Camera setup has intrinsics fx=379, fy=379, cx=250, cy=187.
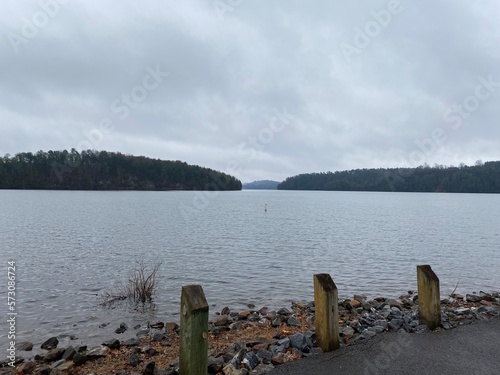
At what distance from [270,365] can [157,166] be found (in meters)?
173

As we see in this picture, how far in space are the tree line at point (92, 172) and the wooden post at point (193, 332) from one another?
165822mm

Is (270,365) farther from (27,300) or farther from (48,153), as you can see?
(48,153)

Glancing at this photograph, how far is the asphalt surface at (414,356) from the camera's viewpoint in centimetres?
592

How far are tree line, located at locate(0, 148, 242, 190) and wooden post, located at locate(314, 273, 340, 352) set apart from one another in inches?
6500

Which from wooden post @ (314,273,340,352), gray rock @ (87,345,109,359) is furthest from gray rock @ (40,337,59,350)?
wooden post @ (314,273,340,352)

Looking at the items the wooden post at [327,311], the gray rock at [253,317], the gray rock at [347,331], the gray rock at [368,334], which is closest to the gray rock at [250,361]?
the wooden post at [327,311]

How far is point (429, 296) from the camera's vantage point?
782 centimetres

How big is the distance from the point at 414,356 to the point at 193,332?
3.95 metres

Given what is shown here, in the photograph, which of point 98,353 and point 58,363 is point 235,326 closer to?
point 98,353

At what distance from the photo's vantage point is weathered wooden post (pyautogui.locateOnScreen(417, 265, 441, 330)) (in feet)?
25.3

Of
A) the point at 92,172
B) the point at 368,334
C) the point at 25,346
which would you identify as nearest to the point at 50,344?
the point at 25,346

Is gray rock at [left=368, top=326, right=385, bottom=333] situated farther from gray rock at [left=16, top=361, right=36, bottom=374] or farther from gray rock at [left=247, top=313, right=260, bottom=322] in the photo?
gray rock at [left=16, top=361, right=36, bottom=374]

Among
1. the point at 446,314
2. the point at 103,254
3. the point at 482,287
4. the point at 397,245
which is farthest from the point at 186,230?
the point at 446,314

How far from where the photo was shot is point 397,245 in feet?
98.7
